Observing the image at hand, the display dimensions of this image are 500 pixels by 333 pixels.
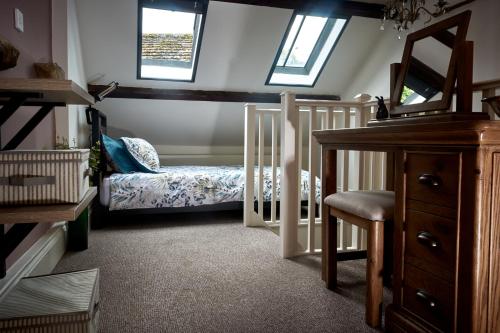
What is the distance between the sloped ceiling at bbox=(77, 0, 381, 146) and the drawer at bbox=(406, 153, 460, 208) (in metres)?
2.95

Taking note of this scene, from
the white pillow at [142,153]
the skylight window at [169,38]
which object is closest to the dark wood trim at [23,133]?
the white pillow at [142,153]

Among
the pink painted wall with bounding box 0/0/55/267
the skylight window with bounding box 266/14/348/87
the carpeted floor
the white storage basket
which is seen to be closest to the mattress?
the carpeted floor

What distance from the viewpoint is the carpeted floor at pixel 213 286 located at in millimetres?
1479

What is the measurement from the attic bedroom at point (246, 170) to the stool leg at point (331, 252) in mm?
10

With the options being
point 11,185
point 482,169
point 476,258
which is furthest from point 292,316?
point 11,185

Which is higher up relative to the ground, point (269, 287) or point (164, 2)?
point (164, 2)

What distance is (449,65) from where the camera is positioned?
1360 mm

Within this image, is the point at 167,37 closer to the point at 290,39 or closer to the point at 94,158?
the point at 290,39

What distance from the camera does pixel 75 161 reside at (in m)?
1.14

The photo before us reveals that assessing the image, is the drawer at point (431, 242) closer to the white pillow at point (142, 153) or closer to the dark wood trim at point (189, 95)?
the white pillow at point (142, 153)

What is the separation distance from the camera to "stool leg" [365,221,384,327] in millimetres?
1452

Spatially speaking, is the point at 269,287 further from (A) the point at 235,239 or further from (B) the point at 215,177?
(B) the point at 215,177

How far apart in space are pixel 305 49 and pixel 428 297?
151 inches

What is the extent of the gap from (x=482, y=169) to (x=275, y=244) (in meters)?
1.82
